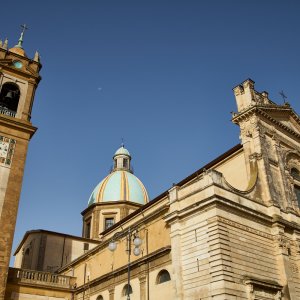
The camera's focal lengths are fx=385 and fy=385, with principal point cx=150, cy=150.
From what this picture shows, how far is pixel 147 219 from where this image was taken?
72.9 feet

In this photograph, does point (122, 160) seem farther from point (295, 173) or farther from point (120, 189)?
point (295, 173)

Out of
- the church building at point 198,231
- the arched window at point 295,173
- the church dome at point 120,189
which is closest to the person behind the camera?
the church building at point 198,231

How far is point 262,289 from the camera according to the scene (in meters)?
16.5

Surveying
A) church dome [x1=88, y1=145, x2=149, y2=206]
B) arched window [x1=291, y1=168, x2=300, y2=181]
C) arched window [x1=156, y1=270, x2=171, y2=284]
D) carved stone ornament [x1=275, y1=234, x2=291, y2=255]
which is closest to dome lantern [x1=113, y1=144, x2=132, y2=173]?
church dome [x1=88, y1=145, x2=149, y2=206]

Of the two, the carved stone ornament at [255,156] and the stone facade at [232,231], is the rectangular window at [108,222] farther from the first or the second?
the carved stone ornament at [255,156]

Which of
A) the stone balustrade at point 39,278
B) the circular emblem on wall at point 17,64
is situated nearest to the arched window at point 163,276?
the stone balustrade at point 39,278

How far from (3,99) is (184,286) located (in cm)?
1697

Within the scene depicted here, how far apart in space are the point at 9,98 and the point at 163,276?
1524 centimetres

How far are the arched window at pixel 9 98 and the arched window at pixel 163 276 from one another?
549 inches

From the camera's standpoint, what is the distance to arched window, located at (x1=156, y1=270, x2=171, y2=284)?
18.9 m

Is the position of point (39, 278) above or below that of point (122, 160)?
below

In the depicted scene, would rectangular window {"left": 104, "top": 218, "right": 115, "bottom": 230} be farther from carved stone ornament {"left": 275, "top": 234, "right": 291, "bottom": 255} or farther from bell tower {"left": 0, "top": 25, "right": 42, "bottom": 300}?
carved stone ornament {"left": 275, "top": 234, "right": 291, "bottom": 255}

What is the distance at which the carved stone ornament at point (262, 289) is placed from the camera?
51.9 feet

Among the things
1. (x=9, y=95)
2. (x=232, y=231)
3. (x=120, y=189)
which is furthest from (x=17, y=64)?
(x=232, y=231)
